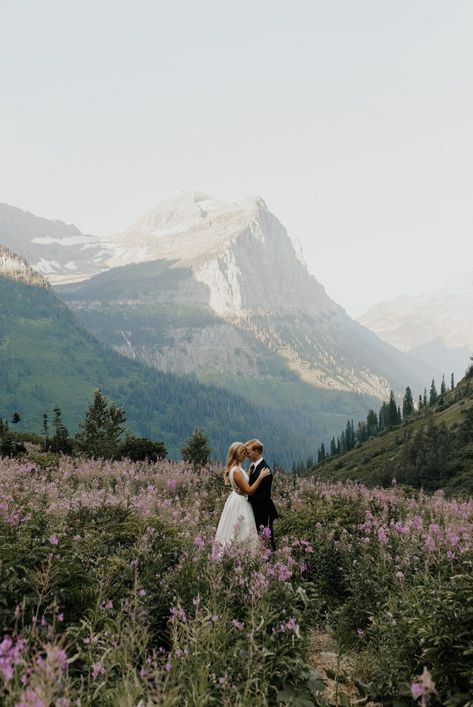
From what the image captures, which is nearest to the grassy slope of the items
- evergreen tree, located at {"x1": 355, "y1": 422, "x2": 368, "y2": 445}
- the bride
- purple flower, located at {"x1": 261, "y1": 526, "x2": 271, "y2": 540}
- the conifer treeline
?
the conifer treeline

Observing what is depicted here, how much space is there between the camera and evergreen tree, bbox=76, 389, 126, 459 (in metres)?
38.2

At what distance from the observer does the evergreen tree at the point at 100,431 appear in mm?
38181

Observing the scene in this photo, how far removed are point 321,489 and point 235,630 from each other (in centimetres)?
1061

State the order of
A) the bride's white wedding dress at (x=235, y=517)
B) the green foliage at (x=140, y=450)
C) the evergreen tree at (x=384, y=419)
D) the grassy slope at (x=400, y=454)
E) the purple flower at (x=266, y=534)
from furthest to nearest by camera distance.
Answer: the evergreen tree at (x=384, y=419) → the grassy slope at (x=400, y=454) → the green foliage at (x=140, y=450) → the bride's white wedding dress at (x=235, y=517) → the purple flower at (x=266, y=534)

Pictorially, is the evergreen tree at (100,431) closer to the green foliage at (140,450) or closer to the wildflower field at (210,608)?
the green foliage at (140,450)

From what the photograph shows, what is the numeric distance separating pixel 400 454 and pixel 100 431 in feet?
237

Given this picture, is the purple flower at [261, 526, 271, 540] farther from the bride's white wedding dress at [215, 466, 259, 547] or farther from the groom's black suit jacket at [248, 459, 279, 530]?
the groom's black suit jacket at [248, 459, 279, 530]

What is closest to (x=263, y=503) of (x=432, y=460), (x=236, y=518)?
(x=236, y=518)

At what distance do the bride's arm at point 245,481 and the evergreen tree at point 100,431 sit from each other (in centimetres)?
2835

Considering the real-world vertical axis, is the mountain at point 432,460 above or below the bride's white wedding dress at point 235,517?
below

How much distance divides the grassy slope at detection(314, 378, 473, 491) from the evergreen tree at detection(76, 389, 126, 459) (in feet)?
147

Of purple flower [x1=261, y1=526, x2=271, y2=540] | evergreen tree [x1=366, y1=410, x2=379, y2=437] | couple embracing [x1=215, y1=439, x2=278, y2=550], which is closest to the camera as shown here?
purple flower [x1=261, y1=526, x2=271, y2=540]

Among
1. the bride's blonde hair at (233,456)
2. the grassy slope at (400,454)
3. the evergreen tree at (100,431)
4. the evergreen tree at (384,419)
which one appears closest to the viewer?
the bride's blonde hair at (233,456)

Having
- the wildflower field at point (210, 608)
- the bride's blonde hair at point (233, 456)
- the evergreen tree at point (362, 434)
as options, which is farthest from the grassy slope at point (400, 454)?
the wildflower field at point (210, 608)
